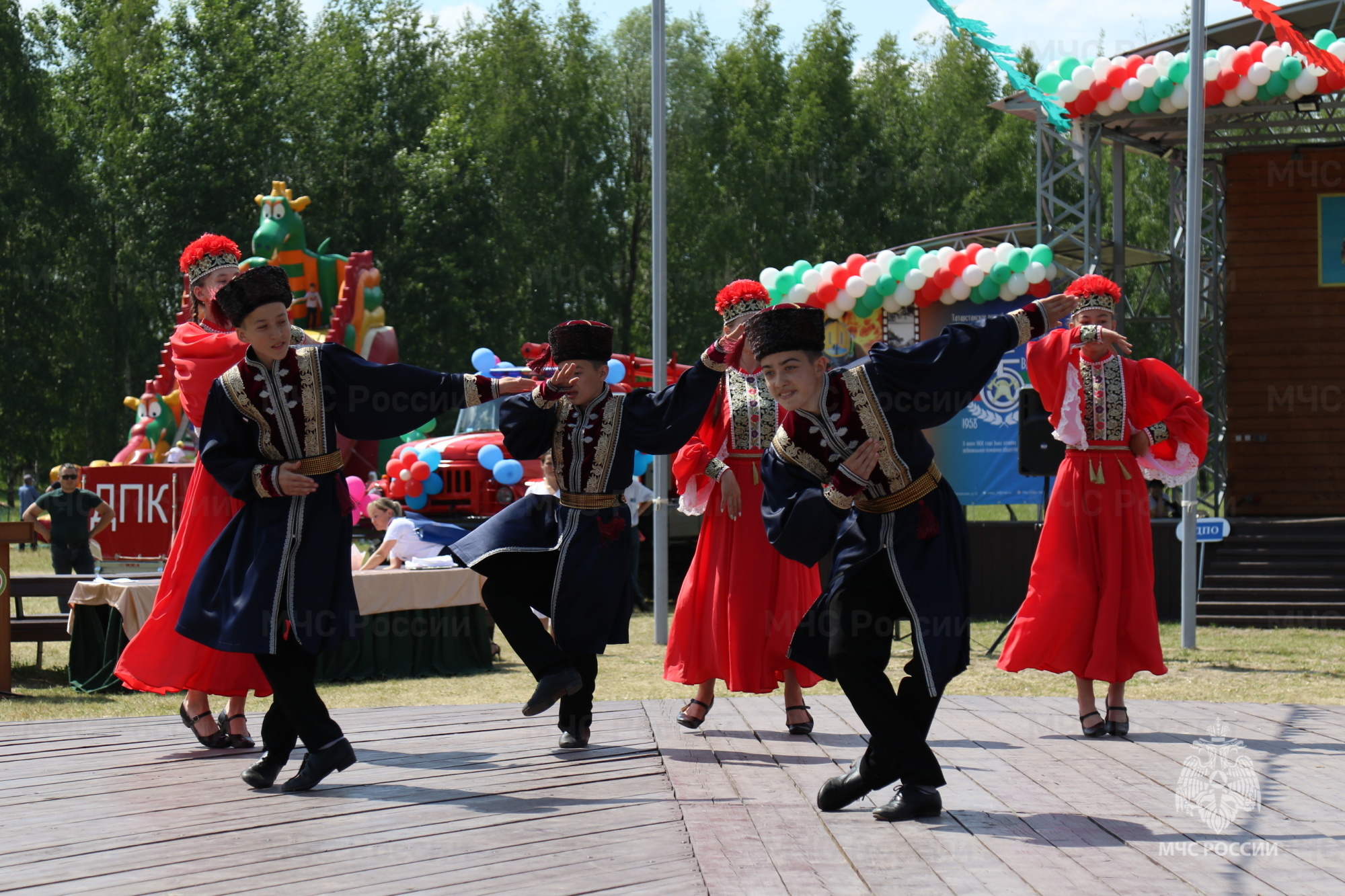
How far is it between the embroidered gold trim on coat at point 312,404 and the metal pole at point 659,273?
5038 mm

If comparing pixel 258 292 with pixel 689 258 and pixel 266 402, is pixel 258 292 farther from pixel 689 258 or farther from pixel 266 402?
pixel 689 258

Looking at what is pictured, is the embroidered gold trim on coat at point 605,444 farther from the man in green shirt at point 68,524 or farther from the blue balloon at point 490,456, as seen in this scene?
the blue balloon at point 490,456

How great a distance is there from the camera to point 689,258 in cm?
3184

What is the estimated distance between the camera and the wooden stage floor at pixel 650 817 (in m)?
3.06

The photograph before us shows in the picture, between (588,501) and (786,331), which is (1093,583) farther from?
(786,331)

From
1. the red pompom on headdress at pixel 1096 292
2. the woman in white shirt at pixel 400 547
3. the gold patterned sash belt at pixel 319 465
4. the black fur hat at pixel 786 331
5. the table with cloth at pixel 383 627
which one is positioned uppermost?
the red pompom on headdress at pixel 1096 292

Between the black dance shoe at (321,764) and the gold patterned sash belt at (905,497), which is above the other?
the gold patterned sash belt at (905,497)

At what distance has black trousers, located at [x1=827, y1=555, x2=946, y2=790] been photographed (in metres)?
3.72

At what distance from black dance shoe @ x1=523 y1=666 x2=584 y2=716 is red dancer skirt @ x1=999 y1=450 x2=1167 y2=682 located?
197 centimetres

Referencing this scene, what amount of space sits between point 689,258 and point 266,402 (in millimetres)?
28031

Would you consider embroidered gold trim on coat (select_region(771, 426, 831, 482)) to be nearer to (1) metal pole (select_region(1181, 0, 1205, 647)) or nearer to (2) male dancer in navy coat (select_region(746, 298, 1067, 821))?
(2) male dancer in navy coat (select_region(746, 298, 1067, 821))

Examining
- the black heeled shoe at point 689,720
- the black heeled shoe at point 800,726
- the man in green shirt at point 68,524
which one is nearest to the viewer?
the black heeled shoe at point 800,726

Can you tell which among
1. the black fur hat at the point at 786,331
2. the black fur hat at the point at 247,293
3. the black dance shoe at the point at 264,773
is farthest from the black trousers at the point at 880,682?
the black fur hat at the point at 247,293

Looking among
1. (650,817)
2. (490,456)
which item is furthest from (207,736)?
(490,456)
